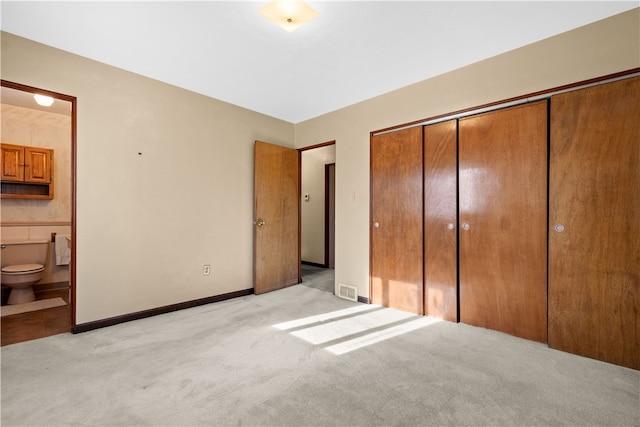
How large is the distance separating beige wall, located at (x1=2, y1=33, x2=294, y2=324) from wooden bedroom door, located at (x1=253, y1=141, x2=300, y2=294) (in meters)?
0.14

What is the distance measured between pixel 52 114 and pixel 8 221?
61.7 inches

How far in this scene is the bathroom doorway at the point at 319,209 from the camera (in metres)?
5.79

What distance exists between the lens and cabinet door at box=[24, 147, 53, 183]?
381 cm

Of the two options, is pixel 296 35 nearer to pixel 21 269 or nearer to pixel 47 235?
pixel 21 269

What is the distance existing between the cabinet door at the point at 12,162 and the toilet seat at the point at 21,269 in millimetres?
1171

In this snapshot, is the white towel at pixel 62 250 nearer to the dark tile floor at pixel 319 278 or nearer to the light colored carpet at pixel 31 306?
the light colored carpet at pixel 31 306

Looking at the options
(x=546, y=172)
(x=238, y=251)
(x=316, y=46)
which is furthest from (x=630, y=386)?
(x=238, y=251)

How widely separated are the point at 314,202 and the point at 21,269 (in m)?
4.46

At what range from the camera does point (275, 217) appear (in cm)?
402

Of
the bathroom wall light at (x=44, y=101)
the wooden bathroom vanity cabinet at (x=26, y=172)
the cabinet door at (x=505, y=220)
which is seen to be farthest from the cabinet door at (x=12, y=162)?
the cabinet door at (x=505, y=220)

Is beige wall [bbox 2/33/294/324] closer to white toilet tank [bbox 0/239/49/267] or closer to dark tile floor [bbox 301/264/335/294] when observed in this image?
dark tile floor [bbox 301/264/335/294]

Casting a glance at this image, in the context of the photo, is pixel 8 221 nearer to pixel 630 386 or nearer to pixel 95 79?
pixel 95 79

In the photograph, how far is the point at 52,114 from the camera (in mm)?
3982

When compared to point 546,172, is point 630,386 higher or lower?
lower
